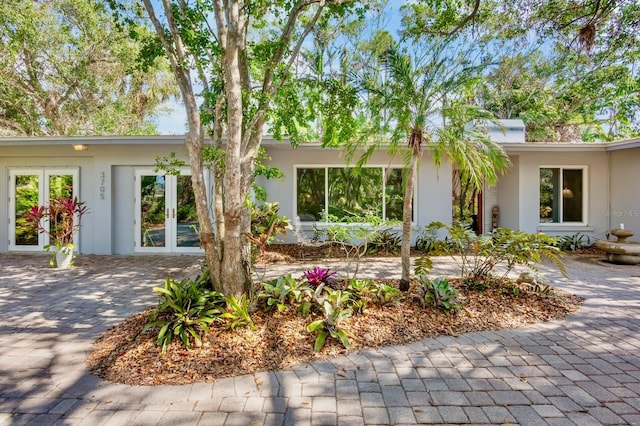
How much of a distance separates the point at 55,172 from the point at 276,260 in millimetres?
6343

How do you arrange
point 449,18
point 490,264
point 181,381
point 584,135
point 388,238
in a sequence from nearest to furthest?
1. point 181,381
2. point 490,264
3. point 449,18
4. point 388,238
5. point 584,135

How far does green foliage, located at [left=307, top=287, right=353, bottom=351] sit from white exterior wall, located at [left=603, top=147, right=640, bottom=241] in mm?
9372

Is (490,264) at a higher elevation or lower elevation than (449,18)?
lower

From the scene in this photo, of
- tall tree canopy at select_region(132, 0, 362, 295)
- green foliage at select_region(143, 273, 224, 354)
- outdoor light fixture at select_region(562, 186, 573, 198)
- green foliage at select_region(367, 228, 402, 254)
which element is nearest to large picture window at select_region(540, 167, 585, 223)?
outdoor light fixture at select_region(562, 186, 573, 198)

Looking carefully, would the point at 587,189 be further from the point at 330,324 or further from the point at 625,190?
the point at 330,324

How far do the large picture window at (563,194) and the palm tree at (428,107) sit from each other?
246 inches

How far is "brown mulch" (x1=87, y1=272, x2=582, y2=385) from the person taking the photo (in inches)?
111

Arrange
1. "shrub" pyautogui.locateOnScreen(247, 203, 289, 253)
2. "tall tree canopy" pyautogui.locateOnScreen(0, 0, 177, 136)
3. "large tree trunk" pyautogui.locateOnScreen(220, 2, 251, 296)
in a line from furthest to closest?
"tall tree canopy" pyautogui.locateOnScreen(0, 0, 177, 136), "shrub" pyautogui.locateOnScreen(247, 203, 289, 253), "large tree trunk" pyautogui.locateOnScreen(220, 2, 251, 296)

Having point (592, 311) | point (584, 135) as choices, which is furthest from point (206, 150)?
point (584, 135)

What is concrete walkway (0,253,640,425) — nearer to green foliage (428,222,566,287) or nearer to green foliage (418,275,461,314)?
green foliage (418,275,461,314)

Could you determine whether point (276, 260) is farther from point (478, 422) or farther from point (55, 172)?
point (55, 172)

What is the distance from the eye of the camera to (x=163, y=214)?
8.64 meters

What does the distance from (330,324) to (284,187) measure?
6089 millimetres

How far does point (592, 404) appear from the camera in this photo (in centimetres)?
236
